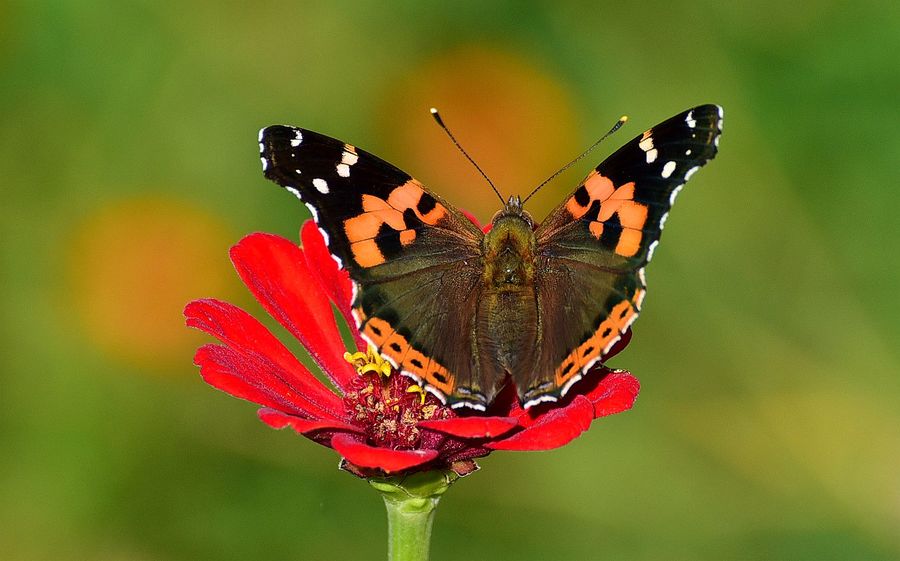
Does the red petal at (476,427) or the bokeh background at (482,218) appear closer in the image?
the red petal at (476,427)

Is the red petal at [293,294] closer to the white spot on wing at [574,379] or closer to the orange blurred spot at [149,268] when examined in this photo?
the white spot on wing at [574,379]

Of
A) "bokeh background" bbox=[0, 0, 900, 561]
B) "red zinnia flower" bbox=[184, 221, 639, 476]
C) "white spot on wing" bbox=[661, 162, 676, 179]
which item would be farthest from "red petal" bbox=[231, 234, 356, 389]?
"bokeh background" bbox=[0, 0, 900, 561]

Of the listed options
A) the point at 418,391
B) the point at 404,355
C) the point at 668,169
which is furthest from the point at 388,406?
the point at 668,169

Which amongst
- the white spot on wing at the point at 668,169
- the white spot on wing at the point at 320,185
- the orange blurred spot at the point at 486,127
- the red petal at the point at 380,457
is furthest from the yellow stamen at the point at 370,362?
the orange blurred spot at the point at 486,127

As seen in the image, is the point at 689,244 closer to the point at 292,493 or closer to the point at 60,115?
the point at 292,493

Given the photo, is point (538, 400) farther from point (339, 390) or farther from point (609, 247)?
point (339, 390)

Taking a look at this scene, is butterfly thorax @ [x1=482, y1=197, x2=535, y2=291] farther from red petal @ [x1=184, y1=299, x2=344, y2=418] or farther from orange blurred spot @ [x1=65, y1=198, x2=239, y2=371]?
orange blurred spot @ [x1=65, y1=198, x2=239, y2=371]

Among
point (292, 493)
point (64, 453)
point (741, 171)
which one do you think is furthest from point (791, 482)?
point (64, 453)
